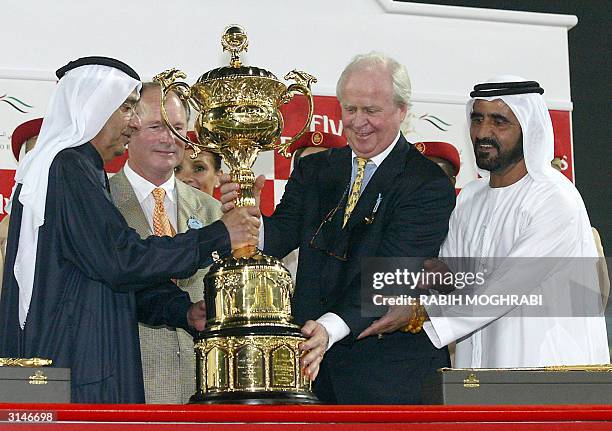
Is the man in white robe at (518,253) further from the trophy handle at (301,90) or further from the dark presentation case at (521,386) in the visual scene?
the dark presentation case at (521,386)

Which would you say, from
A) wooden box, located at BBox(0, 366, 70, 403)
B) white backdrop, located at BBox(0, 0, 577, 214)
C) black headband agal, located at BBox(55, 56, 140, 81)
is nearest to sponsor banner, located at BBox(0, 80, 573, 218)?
white backdrop, located at BBox(0, 0, 577, 214)

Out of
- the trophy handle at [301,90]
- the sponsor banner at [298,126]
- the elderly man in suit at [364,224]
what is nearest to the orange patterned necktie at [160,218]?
the elderly man in suit at [364,224]

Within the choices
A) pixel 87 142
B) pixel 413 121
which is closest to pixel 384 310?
pixel 87 142

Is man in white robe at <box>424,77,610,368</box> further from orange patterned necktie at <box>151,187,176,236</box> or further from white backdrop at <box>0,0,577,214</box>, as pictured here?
white backdrop at <box>0,0,577,214</box>

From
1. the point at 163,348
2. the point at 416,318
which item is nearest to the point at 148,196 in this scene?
the point at 163,348

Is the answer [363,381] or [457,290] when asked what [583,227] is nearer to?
[457,290]

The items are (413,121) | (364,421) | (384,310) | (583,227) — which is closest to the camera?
(364,421)

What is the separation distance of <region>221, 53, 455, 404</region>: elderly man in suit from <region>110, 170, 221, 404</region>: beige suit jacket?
51cm

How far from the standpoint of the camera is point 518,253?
13.0 feet

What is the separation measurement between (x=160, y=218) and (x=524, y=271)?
133 cm

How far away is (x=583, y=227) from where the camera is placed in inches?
162

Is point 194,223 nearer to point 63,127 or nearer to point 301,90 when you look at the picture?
point 63,127

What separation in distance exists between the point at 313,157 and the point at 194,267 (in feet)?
3.39

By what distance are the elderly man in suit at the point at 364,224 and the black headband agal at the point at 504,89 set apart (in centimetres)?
31
